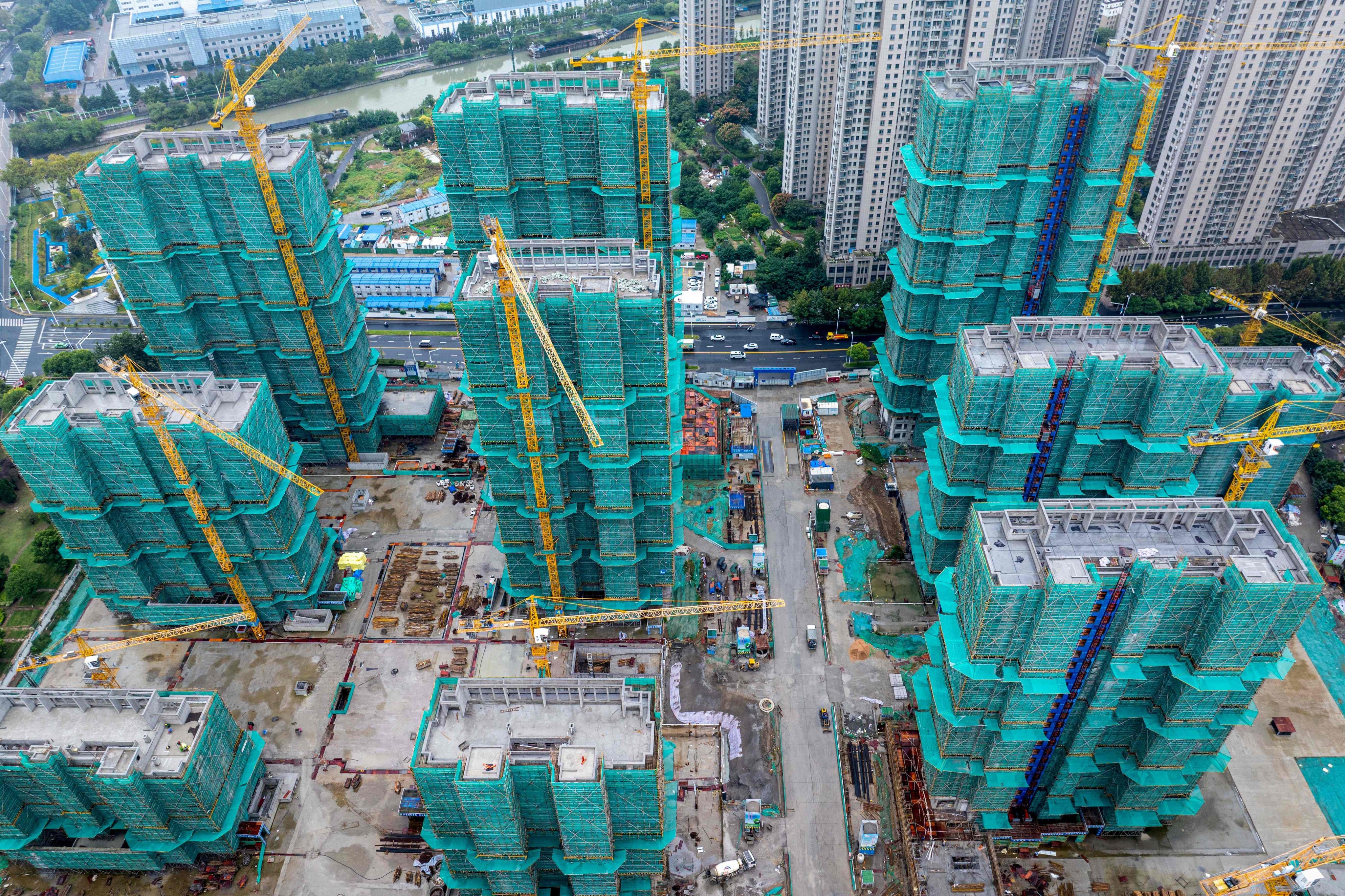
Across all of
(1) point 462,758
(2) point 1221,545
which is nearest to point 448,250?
(1) point 462,758

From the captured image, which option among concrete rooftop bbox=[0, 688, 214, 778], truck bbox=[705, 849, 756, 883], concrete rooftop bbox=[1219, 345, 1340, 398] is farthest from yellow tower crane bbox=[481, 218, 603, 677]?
concrete rooftop bbox=[1219, 345, 1340, 398]

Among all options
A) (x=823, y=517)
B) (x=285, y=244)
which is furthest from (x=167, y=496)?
(x=823, y=517)

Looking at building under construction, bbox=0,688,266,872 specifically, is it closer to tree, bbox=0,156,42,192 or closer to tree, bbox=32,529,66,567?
tree, bbox=32,529,66,567

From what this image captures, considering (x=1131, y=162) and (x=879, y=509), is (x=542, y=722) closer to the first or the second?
(x=879, y=509)

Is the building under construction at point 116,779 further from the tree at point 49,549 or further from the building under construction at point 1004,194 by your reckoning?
the building under construction at point 1004,194

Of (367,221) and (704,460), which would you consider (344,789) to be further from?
(367,221)

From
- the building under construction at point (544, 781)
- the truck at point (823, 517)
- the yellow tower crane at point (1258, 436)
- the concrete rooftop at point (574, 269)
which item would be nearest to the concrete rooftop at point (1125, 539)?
the yellow tower crane at point (1258, 436)
